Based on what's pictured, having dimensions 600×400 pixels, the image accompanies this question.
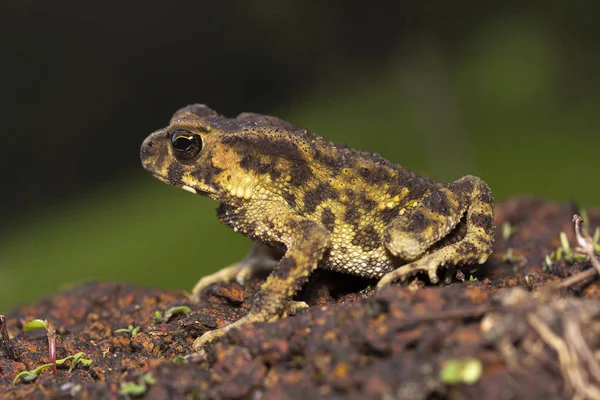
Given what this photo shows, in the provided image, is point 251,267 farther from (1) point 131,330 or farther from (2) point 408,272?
(2) point 408,272

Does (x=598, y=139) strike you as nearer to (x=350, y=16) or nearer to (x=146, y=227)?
(x=350, y=16)

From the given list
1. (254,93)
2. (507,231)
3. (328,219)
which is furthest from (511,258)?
(254,93)

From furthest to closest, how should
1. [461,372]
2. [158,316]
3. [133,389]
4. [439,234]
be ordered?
[158,316] < [439,234] < [133,389] < [461,372]

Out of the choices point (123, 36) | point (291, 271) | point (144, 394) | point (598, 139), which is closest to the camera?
point (144, 394)

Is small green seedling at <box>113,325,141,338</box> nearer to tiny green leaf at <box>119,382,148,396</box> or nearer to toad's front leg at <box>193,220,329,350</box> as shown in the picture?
toad's front leg at <box>193,220,329,350</box>

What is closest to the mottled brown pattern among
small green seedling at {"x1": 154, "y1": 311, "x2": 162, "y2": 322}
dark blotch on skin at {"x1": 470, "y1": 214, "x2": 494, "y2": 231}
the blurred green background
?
dark blotch on skin at {"x1": 470, "y1": 214, "x2": 494, "y2": 231}

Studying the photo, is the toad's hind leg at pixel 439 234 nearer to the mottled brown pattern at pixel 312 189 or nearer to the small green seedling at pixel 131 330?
the mottled brown pattern at pixel 312 189

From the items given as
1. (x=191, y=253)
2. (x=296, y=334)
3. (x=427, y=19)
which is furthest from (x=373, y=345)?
(x=427, y=19)
